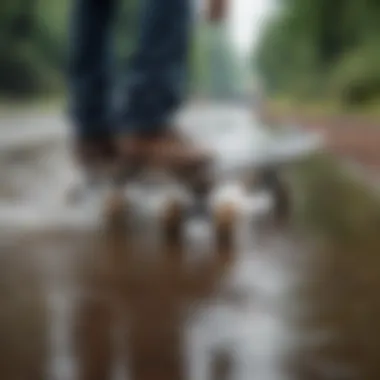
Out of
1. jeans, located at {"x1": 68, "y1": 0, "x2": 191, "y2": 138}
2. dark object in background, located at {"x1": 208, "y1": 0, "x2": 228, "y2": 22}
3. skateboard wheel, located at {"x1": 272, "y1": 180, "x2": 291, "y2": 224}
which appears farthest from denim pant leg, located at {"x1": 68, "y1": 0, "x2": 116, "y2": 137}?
skateboard wheel, located at {"x1": 272, "y1": 180, "x2": 291, "y2": 224}

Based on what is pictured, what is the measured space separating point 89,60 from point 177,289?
12.0 inches

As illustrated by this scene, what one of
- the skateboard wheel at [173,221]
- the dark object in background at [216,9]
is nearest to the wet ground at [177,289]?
the skateboard wheel at [173,221]

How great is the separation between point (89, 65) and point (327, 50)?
0.30m

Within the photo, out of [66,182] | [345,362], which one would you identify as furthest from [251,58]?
[345,362]

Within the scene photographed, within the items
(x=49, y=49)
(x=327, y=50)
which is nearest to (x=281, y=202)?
(x=327, y=50)

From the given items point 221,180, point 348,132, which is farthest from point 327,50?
point 221,180

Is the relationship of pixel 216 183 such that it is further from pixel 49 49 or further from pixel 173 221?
pixel 49 49

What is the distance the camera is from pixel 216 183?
1228 mm

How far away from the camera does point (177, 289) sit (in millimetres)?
1202

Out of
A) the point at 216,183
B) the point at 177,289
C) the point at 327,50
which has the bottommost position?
the point at 177,289

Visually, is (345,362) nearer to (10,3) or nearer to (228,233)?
(228,233)

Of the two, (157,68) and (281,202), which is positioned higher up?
(157,68)

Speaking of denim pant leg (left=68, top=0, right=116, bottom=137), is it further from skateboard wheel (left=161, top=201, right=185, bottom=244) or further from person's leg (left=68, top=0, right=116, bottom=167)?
skateboard wheel (left=161, top=201, right=185, bottom=244)

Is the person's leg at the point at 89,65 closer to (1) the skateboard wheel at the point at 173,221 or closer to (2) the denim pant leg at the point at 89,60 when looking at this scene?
(2) the denim pant leg at the point at 89,60
